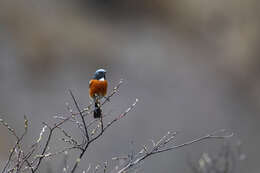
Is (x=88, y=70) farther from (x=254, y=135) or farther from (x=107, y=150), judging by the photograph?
(x=254, y=135)

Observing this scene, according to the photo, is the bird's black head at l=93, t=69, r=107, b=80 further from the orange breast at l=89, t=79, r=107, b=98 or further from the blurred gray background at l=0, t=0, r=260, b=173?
the blurred gray background at l=0, t=0, r=260, b=173

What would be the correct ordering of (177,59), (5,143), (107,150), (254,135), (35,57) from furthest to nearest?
(177,59) < (35,57) < (254,135) < (5,143) < (107,150)

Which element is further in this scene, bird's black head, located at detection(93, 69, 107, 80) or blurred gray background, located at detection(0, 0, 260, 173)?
blurred gray background, located at detection(0, 0, 260, 173)

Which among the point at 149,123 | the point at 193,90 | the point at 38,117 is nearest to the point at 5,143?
the point at 38,117

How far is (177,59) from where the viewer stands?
13266 mm

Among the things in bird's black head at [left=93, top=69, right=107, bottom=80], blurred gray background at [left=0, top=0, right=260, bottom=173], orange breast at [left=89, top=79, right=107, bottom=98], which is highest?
blurred gray background at [left=0, top=0, right=260, bottom=173]

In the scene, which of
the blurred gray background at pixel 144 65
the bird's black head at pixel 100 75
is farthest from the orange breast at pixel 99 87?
the blurred gray background at pixel 144 65

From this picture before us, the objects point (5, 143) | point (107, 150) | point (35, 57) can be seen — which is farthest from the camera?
point (35, 57)

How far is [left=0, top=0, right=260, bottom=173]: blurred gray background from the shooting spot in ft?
35.4

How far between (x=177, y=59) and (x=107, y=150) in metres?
4.14

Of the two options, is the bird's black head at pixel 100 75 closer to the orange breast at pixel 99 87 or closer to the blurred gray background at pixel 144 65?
the orange breast at pixel 99 87

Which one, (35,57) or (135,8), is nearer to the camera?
(35,57)

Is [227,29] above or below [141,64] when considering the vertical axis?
above

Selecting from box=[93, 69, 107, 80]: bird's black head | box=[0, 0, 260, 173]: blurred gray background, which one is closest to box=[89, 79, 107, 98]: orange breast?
box=[93, 69, 107, 80]: bird's black head
